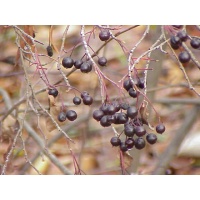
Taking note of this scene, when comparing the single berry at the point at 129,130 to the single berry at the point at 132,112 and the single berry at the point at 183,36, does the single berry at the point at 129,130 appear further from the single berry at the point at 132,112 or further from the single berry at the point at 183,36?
the single berry at the point at 183,36

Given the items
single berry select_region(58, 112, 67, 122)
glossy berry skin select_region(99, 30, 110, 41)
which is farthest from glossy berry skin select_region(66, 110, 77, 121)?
glossy berry skin select_region(99, 30, 110, 41)

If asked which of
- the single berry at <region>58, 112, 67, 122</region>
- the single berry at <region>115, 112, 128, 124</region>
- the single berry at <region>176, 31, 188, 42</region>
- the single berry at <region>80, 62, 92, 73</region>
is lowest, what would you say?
the single berry at <region>58, 112, 67, 122</region>

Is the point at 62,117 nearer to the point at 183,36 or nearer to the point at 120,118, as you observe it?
the point at 120,118

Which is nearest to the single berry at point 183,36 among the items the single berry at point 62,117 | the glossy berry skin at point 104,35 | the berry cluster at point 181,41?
the berry cluster at point 181,41

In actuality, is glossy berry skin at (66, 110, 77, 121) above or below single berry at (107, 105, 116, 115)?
below

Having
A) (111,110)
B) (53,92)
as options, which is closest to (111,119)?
(111,110)

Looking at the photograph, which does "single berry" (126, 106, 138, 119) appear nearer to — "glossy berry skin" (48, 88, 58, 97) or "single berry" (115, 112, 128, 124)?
"single berry" (115, 112, 128, 124)

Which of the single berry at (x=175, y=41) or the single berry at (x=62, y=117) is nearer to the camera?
the single berry at (x=175, y=41)

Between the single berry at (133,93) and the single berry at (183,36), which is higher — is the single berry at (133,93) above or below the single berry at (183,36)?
below

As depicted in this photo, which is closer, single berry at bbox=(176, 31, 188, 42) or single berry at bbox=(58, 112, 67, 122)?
single berry at bbox=(176, 31, 188, 42)
